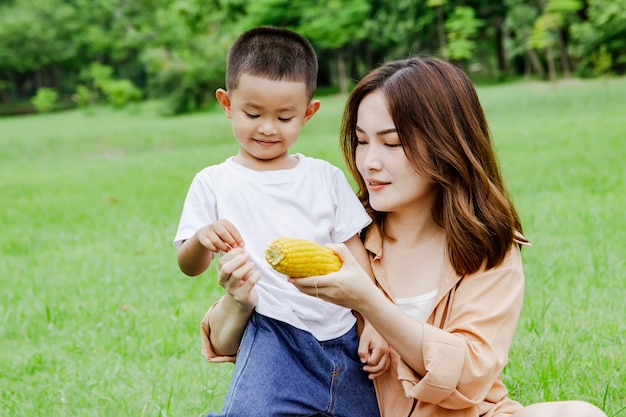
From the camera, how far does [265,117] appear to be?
87.8 inches

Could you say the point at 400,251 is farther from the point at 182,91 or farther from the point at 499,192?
the point at 182,91

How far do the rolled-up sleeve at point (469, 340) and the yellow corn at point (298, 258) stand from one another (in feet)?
1.10

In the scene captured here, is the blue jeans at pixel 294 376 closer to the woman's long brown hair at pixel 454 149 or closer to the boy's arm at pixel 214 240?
the boy's arm at pixel 214 240

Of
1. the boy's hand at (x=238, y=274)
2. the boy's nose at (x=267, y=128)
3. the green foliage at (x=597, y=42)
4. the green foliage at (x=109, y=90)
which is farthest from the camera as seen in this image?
the green foliage at (x=109, y=90)

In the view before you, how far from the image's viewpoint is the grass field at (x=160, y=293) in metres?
3.10

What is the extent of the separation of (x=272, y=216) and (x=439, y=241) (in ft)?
1.71

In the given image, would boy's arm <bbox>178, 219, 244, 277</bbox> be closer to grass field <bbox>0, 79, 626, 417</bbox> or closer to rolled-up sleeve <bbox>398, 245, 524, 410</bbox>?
rolled-up sleeve <bbox>398, 245, 524, 410</bbox>

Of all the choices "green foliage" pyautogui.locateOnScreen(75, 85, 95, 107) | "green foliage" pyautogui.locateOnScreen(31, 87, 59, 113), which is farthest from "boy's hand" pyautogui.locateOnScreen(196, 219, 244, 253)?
"green foliage" pyautogui.locateOnScreen(31, 87, 59, 113)

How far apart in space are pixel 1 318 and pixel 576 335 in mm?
2998

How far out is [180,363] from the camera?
345 cm

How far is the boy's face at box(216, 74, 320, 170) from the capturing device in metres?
2.21

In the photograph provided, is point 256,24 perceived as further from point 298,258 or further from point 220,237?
point 298,258

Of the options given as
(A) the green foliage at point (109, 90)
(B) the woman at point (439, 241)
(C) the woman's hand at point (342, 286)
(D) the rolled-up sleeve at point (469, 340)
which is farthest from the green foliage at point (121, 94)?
(C) the woman's hand at point (342, 286)

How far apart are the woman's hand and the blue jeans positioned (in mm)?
291
